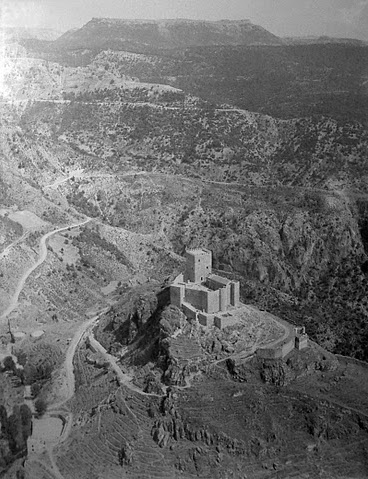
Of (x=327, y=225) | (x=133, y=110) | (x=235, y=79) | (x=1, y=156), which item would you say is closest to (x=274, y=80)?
(x=235, y=79)

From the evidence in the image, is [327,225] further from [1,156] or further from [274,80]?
[274,80]

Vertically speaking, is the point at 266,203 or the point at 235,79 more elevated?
the point at 235,79

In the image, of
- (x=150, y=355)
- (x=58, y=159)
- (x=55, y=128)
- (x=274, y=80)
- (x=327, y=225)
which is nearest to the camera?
(x=150, y=355)

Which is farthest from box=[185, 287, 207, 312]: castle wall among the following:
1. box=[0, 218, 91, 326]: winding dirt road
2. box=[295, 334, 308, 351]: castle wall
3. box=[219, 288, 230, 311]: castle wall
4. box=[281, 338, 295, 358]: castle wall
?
box=[0, 218, 91, 326]: winding dirt road

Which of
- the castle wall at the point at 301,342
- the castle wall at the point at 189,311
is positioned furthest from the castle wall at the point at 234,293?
the castle wall at the point at 301,342

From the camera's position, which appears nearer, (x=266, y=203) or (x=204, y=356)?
(x=204, y=356)

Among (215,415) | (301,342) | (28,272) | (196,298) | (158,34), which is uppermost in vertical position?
(158,34)

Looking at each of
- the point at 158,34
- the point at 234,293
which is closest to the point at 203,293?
the point at 234,293

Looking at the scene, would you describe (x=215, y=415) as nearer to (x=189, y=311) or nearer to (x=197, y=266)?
(x=189, y=311)
